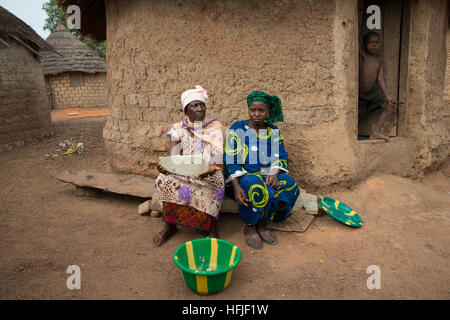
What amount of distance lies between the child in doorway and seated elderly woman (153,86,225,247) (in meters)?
2.08

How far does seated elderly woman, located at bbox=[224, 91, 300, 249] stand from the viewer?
→ 8.79 ft

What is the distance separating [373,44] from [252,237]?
8.68 ft

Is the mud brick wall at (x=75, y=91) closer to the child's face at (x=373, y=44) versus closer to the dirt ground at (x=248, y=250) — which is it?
the dirt ground at (x=248, y=250)

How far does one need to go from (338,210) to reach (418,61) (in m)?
2.06

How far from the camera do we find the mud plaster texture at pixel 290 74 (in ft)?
10.7

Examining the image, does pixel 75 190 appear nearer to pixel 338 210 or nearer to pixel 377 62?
pixel 338 210

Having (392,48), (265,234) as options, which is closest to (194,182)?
(265,234)

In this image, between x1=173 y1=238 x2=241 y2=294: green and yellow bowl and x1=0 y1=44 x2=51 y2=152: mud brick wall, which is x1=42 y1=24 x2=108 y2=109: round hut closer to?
x1=0 y1=44 x2=51 y2=152: mud brick wall

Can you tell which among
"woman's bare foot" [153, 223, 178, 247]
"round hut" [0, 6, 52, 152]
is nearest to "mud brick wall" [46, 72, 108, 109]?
"round hut" [0, 6, 52, 152]

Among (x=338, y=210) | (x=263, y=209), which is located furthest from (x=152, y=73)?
(x=338, y=210)

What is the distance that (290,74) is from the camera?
3.32 meters

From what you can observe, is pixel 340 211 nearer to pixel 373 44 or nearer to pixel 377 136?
pixel 377 136

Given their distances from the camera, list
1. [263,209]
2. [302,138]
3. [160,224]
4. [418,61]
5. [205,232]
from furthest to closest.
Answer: [418,61], [302,138], [160,224], [205,232], [263,209]
